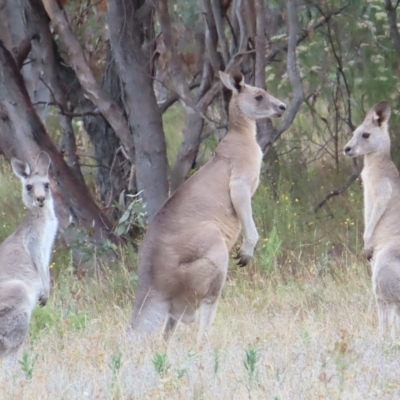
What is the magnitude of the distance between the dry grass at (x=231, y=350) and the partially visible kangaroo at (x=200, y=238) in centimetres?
23

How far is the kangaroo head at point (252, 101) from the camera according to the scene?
768 centimetres

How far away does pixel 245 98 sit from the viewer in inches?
304

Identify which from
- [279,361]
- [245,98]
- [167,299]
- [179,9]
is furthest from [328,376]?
[179,9]

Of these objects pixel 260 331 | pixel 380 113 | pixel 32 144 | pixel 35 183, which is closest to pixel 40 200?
pixel 35 183

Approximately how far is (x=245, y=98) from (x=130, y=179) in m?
2.99

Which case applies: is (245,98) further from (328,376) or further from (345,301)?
(328,376)

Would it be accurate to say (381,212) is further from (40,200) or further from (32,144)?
(32,144)

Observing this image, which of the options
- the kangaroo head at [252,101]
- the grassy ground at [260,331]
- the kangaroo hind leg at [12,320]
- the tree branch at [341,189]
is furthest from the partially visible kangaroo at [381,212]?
the tree branch at [341,189]

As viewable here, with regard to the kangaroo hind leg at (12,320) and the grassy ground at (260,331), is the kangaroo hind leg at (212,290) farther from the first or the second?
the kangaroo hind leg at (12,320)

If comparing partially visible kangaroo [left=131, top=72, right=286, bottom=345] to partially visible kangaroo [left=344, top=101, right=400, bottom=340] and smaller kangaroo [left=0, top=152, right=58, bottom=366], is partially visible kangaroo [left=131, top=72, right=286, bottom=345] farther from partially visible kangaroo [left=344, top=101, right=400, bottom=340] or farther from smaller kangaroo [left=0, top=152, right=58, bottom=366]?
partially visible kangaroo [left=344, top=101, right=400, bottom=340]

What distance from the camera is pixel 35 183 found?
7.19 metres

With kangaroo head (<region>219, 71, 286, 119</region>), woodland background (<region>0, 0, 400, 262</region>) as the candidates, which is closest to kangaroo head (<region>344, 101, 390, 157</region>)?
kangaroo head (<region>219, 71, 286, 119</region>)

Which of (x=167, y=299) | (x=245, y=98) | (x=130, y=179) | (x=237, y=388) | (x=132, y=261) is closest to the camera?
(x=237, y=388)

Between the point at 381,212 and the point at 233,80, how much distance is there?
5.46 ft
